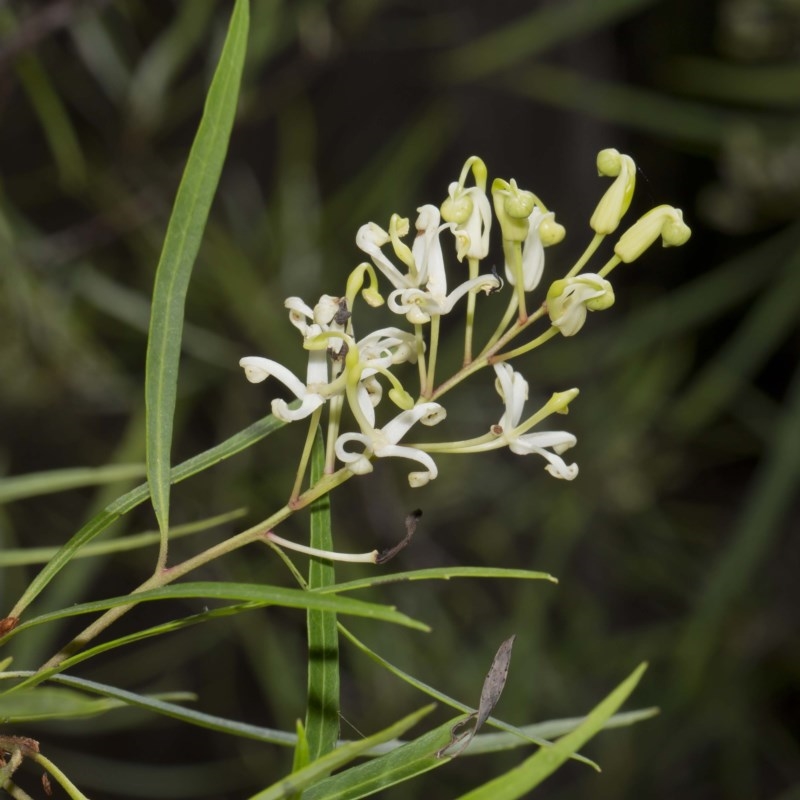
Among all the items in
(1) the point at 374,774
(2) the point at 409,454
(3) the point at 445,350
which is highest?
(3) the point at 445,350

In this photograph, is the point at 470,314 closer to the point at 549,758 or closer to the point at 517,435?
the point at 517,435

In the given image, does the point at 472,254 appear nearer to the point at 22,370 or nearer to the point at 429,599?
the point at 22,370

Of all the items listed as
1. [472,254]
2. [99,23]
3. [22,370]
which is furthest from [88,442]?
[472,254]

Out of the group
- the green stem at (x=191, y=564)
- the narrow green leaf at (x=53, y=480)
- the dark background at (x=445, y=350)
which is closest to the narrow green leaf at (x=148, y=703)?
the green stem at (x=191, y=564)

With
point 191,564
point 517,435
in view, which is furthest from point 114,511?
point 517,435

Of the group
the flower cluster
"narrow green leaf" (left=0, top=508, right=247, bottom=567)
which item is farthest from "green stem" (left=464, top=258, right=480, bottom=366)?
"narrow green leaf" (left=0, top=508, right=247, bottom=567)

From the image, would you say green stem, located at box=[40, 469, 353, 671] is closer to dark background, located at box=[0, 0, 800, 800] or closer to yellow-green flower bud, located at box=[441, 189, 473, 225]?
yellow-green flower bud, located at box=[441, 189, 473, 225]

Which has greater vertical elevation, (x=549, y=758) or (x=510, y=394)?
(x=510, y=394)
